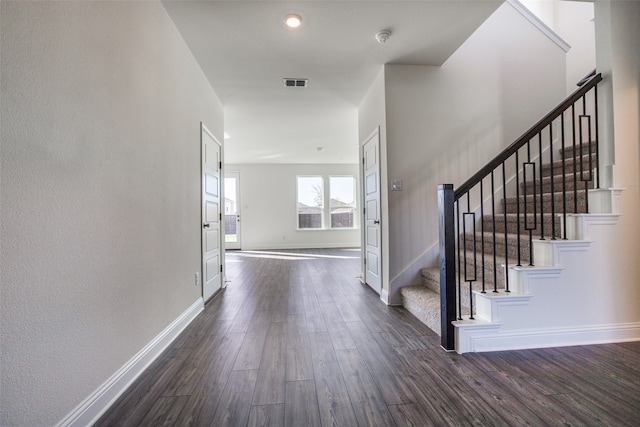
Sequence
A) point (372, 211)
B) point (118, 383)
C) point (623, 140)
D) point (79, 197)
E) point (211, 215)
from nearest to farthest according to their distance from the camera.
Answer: point (79, 197)
point (118, 383)
point (623, 140)
point (211, 215)
point (372, 211)

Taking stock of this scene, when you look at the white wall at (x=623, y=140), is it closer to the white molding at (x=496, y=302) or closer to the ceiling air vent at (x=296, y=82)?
the white molding at (x=496, y=302)

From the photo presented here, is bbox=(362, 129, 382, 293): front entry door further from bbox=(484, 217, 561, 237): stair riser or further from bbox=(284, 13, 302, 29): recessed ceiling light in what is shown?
bbox=(284, 13, 302, 29): recessed ceiling light

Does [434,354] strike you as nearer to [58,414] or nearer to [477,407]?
[477,407]

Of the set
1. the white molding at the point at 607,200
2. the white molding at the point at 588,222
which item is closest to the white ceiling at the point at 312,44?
the white molding at the point at 607,200

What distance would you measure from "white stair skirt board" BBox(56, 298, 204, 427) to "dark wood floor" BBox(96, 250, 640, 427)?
0.16ft

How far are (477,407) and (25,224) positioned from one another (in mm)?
2114

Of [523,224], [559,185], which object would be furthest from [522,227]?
[559,185]

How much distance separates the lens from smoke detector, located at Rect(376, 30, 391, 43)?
254cm

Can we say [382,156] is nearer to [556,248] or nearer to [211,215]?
[556,248]

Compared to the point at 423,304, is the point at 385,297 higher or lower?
lower

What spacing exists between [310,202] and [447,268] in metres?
7.02

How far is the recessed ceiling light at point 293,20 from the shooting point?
90.9 inches

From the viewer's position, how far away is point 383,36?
8.48 feet

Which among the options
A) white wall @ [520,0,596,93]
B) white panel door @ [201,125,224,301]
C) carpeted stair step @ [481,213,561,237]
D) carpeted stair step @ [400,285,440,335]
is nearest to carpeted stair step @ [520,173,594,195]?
carpeted stair step @ [481,213,561,237]
